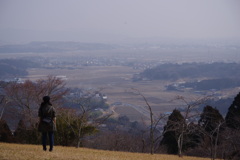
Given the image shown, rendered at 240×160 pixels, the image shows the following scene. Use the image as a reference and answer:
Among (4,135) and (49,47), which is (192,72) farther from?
(49,47)

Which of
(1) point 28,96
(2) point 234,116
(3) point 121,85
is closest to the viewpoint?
(1) point 28,96

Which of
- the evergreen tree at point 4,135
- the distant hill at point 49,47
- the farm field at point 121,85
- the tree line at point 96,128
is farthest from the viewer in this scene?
the distant hill at point 49,47

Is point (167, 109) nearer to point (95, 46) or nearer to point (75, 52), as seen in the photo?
point (75, 52)

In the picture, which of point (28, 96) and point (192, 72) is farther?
point (192, 72)

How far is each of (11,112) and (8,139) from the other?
12.2 feet

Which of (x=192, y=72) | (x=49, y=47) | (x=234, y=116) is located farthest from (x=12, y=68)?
(x=49, y=47)

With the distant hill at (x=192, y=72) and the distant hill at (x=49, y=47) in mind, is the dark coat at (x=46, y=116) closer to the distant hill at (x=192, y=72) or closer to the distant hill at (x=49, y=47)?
the distant hill at (x=192, y=72)

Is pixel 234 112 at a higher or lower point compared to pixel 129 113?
higher

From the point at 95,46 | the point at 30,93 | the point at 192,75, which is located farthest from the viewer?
the point at 95,46

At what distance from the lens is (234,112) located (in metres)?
24.8

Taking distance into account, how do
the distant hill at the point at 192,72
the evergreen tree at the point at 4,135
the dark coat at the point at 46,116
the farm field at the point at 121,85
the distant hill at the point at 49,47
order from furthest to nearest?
the distant hill at the point at 49,47, the distant hill at the point at 192,72, the farm field at the point at 121,85, the evergreen tree at the point at 4,135, the dark coat at the point at 46,116

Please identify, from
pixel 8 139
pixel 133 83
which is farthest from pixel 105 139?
pixel 133 83

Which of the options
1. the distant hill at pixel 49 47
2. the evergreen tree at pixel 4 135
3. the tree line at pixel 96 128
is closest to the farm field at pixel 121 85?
the tree line at pixel 96 128

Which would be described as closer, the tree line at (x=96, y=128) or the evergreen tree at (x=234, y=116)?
the tree line at (x=96, y=128)
